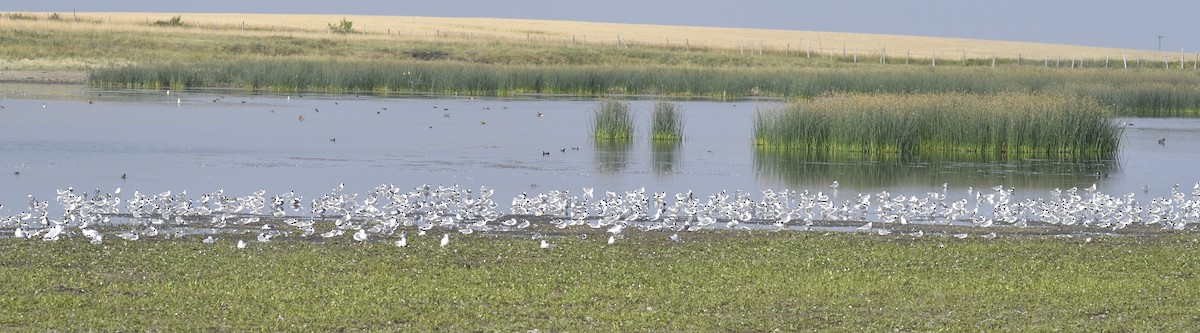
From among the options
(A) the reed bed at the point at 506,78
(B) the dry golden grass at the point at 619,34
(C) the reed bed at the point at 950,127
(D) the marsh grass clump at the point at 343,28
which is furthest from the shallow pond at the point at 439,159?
(D) the marsh grass clump at the point at 343,28

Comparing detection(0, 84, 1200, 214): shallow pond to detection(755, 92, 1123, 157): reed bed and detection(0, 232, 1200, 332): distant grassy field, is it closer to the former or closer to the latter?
detection(755, 92, 1123, 157): reed bed

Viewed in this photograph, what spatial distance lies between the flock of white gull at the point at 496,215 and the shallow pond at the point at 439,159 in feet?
5.37

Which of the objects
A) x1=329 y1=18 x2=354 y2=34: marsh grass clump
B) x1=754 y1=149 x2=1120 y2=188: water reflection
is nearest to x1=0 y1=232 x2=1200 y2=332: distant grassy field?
x1=754 y1=149 x2=1120 y2=188: water reflection

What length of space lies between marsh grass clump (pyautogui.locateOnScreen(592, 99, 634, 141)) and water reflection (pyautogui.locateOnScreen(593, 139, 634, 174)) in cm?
21

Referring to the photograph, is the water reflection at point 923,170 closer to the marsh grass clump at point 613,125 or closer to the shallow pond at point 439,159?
the shallow pond at point 439,159

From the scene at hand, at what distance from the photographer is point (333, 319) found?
994cm

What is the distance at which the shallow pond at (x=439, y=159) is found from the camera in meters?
22.8

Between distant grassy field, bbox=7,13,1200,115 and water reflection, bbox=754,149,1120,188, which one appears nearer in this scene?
water reflection, bbox=754,149,1120,188

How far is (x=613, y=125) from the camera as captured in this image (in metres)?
33.6

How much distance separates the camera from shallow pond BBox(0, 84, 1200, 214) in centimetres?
2283

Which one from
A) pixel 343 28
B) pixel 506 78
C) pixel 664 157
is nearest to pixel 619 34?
pixel 343 28

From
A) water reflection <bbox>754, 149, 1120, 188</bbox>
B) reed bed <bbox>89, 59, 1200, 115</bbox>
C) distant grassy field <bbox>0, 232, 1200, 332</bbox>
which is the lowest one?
distant grassy field <bbox>0, 232, 1200, 332</bbox>

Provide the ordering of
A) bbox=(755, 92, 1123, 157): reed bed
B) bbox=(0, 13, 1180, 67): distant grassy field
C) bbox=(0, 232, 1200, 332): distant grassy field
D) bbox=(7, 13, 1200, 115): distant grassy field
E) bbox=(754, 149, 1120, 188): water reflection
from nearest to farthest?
bbox=(0, 232, 1200, 332): distant grassy field → bbox=(754, 149, 1120, 188): water reflection → bbox=(755, 92, 1123, 157): reed bed → bbox=(7, 13, 1200, 115): distant grassy field → bbox=(0, 13, 1180, 67): distant grassy field

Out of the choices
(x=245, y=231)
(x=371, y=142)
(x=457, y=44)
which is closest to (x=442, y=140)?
(x=371, y=142)
